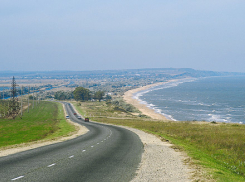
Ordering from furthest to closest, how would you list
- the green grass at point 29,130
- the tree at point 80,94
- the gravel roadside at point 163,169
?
the tree at point 80,94 < the green grass at point 29,130 < the gravel roadside at point 163,169

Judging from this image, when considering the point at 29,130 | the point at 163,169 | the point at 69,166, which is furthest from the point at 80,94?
the point at 163,169

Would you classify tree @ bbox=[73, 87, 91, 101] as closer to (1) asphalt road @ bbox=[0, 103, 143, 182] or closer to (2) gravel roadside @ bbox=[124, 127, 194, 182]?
(1) asphalt road @ bbox=[0, 103, 143, 182]

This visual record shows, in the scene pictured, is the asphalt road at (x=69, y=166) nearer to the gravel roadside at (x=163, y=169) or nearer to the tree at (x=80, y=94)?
the gravel roadside at (x=163, y=169)

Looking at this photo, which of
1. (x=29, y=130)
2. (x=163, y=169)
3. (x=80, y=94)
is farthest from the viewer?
(x=80, y=94)

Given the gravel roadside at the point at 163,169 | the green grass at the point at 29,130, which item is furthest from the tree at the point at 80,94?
the gravel roadside at the point at 163,169

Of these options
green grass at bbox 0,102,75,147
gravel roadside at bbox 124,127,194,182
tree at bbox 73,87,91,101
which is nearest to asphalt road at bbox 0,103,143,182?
gravel roadside at bbox 124,127,194,182

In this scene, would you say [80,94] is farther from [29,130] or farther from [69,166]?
[69,166]

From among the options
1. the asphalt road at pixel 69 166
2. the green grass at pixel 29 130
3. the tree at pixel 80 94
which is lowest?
the tree at pixel 80 94

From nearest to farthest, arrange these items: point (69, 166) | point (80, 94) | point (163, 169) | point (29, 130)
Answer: point (163, 169) → point (69, 166) → point (29, 130) → point (80, 94)

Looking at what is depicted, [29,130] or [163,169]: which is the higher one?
[163,169]

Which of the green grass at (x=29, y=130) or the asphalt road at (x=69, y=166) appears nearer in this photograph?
the asphalt road at (x=69, y=166)

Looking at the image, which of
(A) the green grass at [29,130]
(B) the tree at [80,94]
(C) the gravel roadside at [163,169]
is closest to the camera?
(C) the gravel roadside at [163,169]

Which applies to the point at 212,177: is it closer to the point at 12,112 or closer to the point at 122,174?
the point at 122,174

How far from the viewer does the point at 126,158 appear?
17438 millimetres
